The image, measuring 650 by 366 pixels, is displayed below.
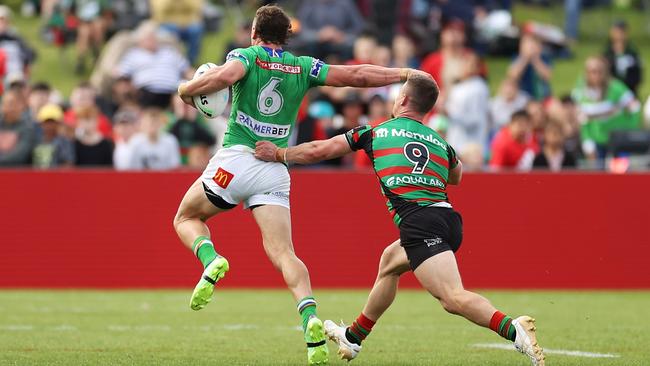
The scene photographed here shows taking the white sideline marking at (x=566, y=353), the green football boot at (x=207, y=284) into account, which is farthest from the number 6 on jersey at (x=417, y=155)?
the white sideline marking at (x=566, y=353)

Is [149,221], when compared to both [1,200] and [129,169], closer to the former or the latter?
[129,169]

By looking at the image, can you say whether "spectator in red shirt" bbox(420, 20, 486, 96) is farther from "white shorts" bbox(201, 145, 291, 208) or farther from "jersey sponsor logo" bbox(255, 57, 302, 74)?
"white shorts" bbox(201, 145, 291, 208)

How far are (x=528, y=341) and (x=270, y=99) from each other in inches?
93.2

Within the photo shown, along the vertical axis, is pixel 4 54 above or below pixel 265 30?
below

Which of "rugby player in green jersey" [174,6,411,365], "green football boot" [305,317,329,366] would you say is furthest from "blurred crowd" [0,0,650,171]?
"green football boot" [305,317,329,366]

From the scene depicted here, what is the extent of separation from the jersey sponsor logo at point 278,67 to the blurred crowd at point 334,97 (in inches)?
299

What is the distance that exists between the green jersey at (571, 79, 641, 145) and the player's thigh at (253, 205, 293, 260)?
10894 mm

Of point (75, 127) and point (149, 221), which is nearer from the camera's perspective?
point (149, 221)

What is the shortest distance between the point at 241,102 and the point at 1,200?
7032 mm

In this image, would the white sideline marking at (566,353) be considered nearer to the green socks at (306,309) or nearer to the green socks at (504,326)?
the green socks at (504,326)

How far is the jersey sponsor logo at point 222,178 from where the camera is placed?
27.6 ft

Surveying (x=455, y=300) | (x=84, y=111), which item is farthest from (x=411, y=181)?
(x=84, y=111)

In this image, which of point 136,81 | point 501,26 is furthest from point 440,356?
point 501,26

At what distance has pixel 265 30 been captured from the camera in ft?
27.8
